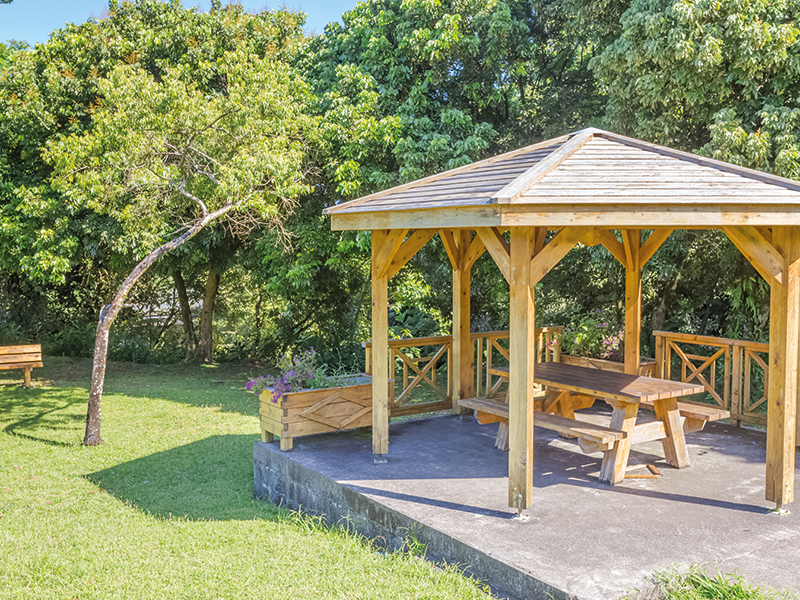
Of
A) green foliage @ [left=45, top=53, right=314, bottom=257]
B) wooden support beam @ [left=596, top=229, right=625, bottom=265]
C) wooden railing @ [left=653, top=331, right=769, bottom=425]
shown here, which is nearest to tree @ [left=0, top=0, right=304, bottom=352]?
green foliage @ [left=45, top=53, right=314, bottom=257]

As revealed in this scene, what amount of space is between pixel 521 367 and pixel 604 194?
4.60ft

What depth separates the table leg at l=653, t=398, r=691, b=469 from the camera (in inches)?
241

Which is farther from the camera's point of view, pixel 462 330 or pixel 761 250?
pixel 462 330

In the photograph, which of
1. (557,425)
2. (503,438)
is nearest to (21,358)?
(503,438)

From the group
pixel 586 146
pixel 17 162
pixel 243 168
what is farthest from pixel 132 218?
pixel 586 146

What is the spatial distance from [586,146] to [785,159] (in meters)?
4.50

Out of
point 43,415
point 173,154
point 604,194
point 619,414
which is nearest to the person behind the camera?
point 604,194

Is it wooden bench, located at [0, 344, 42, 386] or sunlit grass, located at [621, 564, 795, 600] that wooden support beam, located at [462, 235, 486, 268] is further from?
wooden bench, located at [0, 344, 42, 386]

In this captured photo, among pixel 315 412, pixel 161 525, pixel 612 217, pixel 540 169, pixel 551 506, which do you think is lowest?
pixel 161 525

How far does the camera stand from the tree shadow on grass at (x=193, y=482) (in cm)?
648

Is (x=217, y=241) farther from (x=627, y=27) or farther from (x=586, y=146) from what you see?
(x=586, y=146)

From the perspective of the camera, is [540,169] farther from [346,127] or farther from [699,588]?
[346,127]

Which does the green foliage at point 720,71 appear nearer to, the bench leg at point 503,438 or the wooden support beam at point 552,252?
the bench leg at point 503,438

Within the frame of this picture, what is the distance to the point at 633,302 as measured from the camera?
25.9 ft
